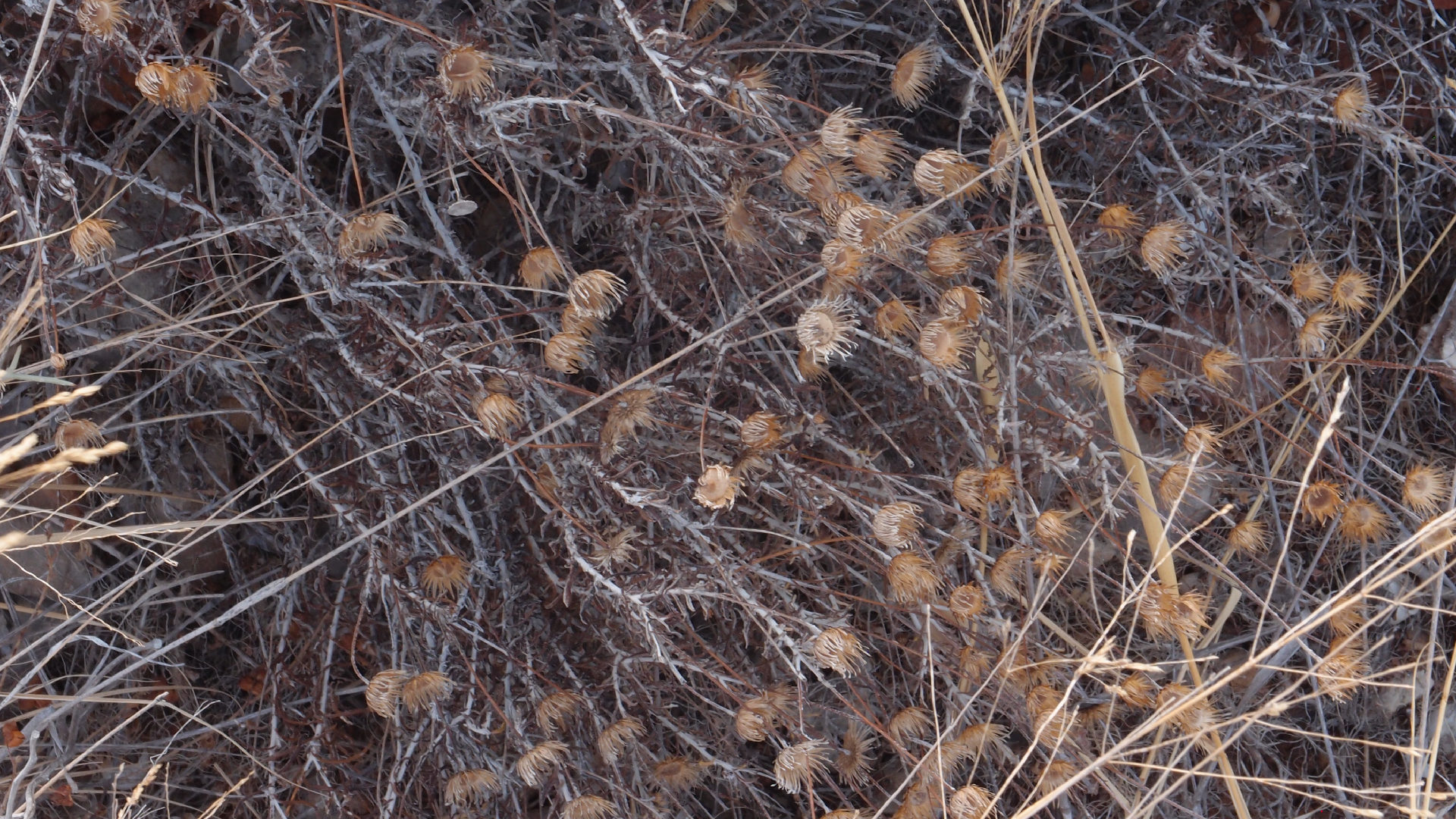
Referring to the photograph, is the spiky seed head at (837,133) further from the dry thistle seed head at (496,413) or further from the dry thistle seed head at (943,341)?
the dry thistle seed head at (496,413)

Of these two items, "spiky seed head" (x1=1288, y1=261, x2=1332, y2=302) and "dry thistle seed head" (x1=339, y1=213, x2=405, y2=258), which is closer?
"dry thistle seed head" (x1=339, y1=213, x2=405, y2=258)

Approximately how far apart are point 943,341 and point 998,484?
0.23 metres

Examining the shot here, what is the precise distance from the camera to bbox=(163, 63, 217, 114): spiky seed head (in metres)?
1.33

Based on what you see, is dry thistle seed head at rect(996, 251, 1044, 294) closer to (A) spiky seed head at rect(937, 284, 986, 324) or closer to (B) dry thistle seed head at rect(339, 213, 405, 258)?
(A) spiky seed head at rect(937, 284, 986, 324)

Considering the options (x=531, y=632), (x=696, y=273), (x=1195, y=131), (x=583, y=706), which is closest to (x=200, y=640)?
(x=531, y=632)

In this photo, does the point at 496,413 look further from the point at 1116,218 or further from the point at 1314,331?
the point at 1314,331

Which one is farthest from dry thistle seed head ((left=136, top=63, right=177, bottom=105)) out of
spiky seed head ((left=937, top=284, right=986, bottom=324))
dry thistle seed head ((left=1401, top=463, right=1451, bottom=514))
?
dry thistle seed head ((left=1401, top=463, right=1451, bottom=514))

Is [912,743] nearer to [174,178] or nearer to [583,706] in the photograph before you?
Result: [583,706]

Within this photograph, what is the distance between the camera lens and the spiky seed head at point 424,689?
1475 millimetres

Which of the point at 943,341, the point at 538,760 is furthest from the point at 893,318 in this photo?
the point at 538,760

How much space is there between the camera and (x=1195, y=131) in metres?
2.09

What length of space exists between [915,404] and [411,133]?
106cm

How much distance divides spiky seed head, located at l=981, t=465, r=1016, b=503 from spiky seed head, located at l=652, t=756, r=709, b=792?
631mm

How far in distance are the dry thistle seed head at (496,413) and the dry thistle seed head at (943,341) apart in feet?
1.94
